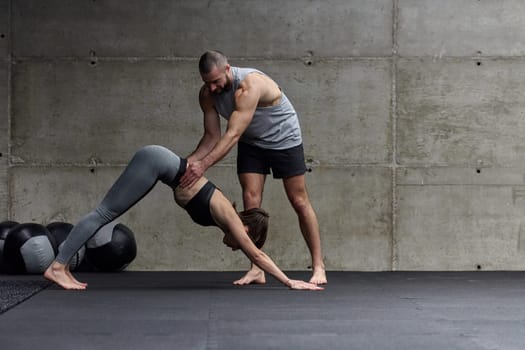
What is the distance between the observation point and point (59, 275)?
483 centimetres

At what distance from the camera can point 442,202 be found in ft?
21.5

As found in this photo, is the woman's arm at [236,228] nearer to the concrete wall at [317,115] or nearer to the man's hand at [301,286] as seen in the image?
the man's hand at [301,286]

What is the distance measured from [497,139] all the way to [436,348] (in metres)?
3.80

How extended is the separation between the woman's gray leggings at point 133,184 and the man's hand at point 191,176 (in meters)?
0.05

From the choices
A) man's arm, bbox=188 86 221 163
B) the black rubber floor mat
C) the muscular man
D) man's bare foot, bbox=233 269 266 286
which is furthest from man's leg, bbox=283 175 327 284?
the black rubber floor mat

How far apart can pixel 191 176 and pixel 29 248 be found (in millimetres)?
1506

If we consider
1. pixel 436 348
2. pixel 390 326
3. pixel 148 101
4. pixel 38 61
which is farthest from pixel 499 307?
pixel 38 61

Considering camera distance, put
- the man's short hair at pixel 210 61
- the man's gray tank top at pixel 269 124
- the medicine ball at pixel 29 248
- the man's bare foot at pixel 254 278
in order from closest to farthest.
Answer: the man's short hair at pixel 210 61
the man's gray tank top at pixel 269 124
the man's bare foot at pixel 254 278
the medicine ball at pixel 29 248

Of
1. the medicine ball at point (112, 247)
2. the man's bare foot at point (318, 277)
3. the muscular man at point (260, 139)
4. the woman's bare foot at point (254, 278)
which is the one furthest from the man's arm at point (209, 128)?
the medicine ball at point (112, 247)

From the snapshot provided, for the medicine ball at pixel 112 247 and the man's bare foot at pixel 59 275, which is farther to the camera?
the medicine ball at pixel 112 247

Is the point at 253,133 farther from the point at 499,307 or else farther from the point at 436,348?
the point at 436,348

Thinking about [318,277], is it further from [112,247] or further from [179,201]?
[112,247]

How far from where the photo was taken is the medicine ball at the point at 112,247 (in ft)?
19.4

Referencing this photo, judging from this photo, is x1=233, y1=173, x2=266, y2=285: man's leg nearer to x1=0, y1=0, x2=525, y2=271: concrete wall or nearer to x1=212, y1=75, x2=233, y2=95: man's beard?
x1=212, y1=75, x2=233, y2=95: man's beard
